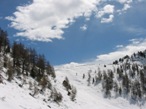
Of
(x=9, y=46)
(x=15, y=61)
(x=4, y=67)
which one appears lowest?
(x=4, y=67)

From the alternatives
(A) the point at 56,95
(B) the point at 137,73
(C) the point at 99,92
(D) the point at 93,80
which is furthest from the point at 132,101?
(A) the point at 56,95

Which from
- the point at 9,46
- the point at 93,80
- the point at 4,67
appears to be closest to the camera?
the point at 4,67

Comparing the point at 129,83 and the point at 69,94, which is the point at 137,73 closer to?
the point at 129,83

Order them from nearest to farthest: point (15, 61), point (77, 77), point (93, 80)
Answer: point (15, 61), point (93, 80), point (77, 77)

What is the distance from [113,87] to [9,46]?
8633 cm

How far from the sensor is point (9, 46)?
94.1 metres

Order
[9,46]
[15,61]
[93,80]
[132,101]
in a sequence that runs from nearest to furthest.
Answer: [15,61] < [9,46] < [132,101] < [93,80]

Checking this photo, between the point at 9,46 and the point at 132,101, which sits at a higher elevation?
the point at 9,46

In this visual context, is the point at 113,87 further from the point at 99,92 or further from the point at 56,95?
the point at 56,95

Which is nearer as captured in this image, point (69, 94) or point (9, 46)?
point (69, 94)

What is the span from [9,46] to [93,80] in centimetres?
8928

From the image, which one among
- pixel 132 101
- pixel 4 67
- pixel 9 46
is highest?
pixel 9 46

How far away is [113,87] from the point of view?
16162 centimetres

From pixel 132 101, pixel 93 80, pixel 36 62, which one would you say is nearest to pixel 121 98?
pixel 132 101
